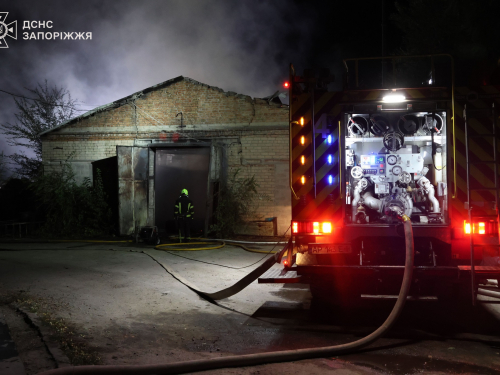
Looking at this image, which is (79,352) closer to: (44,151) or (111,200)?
(111,200)

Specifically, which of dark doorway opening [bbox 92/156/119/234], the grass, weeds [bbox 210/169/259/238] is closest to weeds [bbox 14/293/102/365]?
the grass

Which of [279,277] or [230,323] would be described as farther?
[230,323]

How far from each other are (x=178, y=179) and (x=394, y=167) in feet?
43.5

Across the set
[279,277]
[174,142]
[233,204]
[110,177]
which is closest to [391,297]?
[279,277]

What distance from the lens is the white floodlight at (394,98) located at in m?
5.12

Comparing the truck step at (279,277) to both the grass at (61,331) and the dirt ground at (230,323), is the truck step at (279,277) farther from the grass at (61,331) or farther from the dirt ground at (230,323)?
the grass at (61,331)

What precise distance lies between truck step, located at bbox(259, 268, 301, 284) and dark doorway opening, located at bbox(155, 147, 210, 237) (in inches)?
497

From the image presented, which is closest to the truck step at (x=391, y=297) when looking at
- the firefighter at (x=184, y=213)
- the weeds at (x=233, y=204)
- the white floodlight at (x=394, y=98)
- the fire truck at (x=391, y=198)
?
the fire truck at (x=391, y=198)

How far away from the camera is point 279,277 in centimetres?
493

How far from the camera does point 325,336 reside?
450 cm

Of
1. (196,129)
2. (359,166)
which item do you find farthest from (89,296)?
(196,129)

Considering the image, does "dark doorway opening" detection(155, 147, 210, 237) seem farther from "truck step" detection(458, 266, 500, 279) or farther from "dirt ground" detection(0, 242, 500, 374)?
"truck step" detection(458, 266, 500, 279)

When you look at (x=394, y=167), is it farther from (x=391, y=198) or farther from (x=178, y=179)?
(x=178, y=179)

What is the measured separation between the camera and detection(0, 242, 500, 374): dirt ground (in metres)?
3.80
